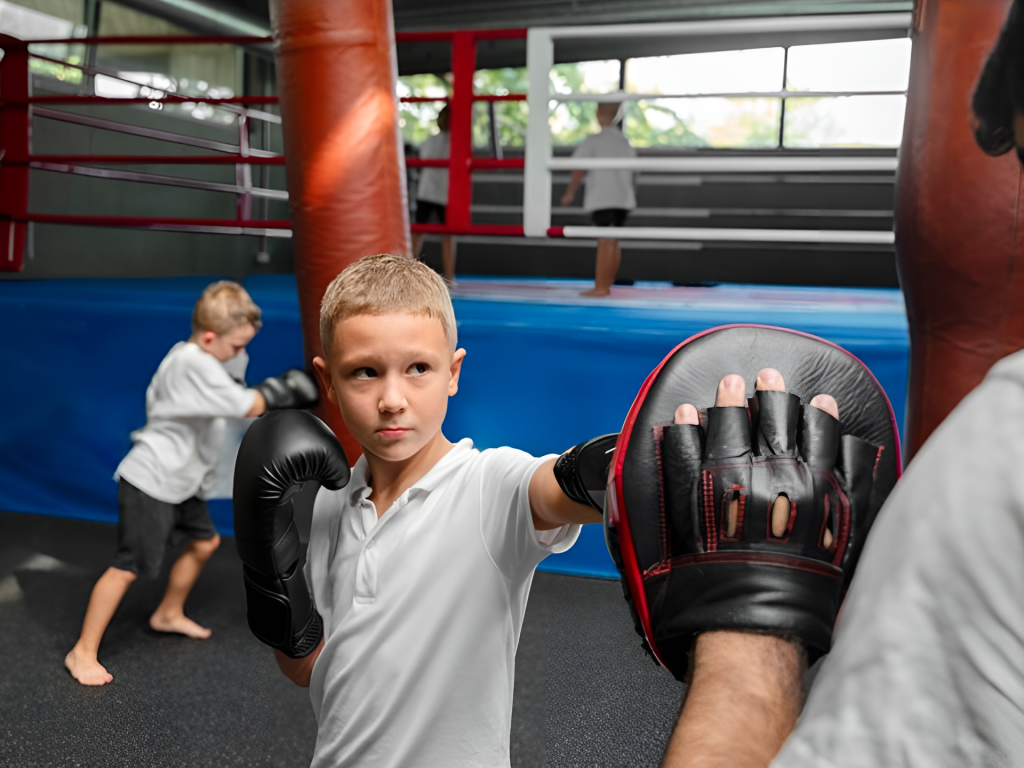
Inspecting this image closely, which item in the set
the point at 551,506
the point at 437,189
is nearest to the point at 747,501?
the point at 551,506

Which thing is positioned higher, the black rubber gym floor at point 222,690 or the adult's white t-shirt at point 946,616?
the adult's white t-shirt at point 946,616

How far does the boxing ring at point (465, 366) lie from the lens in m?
2.10

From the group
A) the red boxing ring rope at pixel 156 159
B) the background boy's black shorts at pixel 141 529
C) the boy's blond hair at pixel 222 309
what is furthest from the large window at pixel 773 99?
the background boy's black shorts at pixel 141 529

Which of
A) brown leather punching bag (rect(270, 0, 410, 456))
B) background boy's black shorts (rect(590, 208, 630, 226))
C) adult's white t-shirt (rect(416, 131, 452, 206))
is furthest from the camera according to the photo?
adult's white t-shirt (rect(416, 131, 452, 206))

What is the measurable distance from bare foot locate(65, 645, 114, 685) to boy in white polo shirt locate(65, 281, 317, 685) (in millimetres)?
22

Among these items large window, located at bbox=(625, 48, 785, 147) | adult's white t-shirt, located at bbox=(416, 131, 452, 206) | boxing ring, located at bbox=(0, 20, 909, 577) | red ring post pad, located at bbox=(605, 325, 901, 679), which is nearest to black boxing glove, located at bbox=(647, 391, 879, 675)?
red ring post pad, located at bbox=(605, 325, 901, 679)

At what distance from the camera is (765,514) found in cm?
41

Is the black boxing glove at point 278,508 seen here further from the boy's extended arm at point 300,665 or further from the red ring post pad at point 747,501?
the red ring post pad at point 747,501

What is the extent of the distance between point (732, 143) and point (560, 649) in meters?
5.43

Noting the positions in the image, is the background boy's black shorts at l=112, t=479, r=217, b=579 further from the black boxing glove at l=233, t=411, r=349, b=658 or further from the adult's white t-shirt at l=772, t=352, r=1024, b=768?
the adult's white t-shirt at l=772, t=352, r=1024, b=768

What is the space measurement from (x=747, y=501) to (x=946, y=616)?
17 centimetres

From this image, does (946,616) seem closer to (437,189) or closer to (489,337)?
(489,337)

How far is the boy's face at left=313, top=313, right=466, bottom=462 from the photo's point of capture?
759mm

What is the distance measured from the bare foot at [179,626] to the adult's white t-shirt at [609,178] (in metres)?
2.41
